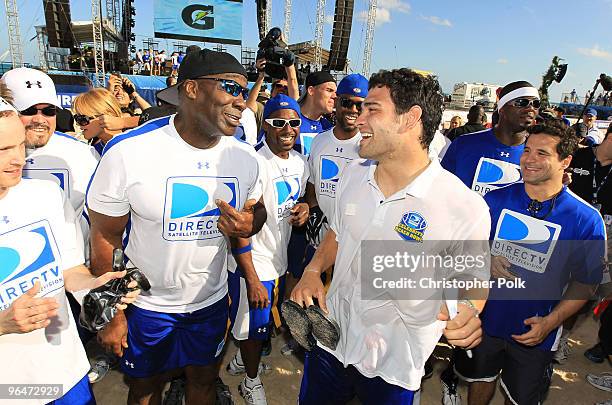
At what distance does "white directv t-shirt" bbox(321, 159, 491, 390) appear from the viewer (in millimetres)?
2006

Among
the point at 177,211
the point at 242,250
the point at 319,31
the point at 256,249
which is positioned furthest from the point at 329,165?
the point at 319,31

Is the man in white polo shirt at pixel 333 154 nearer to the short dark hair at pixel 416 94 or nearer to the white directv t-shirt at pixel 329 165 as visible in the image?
the white directv t-shirt at pixel 329 165

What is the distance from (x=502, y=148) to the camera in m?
3.88

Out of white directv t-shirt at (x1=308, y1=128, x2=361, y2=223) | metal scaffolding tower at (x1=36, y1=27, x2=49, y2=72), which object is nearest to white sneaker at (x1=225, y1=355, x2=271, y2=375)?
white directv t-shirt at (x1=308, y1=128, x2=361, y2=223)

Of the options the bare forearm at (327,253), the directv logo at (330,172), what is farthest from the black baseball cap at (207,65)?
the directv logo at (330,172)

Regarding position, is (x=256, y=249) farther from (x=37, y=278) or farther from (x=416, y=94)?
(x=416, y=94)

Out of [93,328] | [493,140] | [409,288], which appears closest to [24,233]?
[93,328]

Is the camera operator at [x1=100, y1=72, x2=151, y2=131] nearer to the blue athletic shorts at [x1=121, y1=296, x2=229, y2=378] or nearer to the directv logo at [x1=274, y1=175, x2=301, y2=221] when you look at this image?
the directv logo at [x1=274, y1=175, x2=301, y2=221]

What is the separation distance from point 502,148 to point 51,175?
408 cm

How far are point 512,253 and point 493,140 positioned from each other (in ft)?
4.89

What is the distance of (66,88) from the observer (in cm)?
1669

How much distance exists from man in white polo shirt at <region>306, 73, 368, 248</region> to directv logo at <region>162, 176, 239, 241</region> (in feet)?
5.42

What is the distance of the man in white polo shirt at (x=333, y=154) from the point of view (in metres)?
4.07

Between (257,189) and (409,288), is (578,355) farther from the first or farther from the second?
(257,189)
